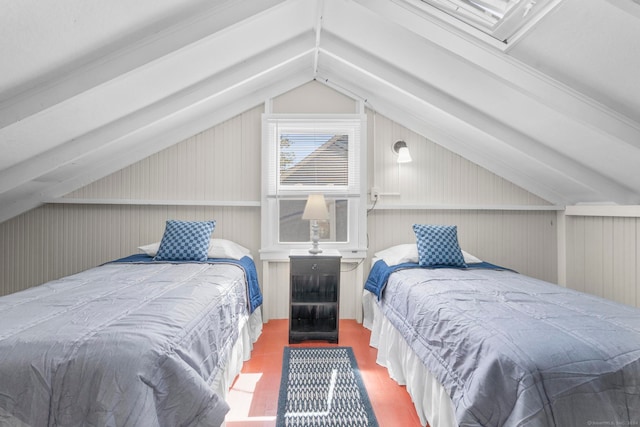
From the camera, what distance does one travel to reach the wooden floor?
1.89 meters

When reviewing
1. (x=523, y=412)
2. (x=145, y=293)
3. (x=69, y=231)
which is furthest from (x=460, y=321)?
(x=69, y=231)

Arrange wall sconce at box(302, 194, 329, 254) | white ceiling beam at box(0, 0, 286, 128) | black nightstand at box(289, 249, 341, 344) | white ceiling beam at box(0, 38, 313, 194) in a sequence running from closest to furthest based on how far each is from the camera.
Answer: white ceiling beam at box(0, 0, 286, 128) < white ceiling beam at box(0, 38, 313, 194) < black nightstand at box(289, 249, 341, 344) < wall sconce at box(302, 194, 329, 254)

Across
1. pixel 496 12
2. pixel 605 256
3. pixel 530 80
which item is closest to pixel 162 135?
pixel 496 12

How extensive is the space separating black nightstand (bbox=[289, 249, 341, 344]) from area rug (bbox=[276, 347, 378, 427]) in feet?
0.62

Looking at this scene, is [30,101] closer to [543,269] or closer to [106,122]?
[106,122]

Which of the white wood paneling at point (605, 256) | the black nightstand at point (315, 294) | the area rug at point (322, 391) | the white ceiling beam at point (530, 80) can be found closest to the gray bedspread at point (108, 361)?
the area rug at point (322, 391)

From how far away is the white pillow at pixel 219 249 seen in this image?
313cm

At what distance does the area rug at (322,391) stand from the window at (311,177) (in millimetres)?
1157

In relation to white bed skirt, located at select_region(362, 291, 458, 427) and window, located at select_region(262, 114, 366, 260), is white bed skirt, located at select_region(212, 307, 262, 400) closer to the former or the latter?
window, located at select_region(262, 114, 366, 260)

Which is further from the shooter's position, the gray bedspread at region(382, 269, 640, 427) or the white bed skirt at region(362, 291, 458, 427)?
the white bed skirt at region(362, 291, 458, 427)

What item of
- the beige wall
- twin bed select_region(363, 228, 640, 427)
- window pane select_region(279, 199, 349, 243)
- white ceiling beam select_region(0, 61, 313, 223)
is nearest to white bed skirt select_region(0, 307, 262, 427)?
the beige wall

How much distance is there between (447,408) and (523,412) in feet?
1.66

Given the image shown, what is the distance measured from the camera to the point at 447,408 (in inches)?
63.8

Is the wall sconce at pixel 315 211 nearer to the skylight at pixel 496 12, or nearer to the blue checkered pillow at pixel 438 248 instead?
the blue checkered pillow at pixel 438 248
